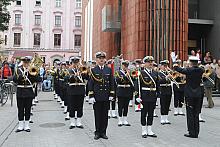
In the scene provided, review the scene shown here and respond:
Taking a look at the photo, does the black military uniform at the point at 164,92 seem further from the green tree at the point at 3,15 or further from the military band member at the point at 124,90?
the green tree at the point at 3,15

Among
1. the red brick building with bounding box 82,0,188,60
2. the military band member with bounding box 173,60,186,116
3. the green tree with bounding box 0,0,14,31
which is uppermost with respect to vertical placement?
the green tree with bounding box 0,0,14,31

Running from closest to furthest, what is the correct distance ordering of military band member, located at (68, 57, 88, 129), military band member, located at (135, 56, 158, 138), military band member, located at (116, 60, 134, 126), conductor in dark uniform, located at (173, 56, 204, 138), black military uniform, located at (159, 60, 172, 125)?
military band member, located at (135, 56, 158, 138)
conductor in dark uniform, located at (173, 56, 204, 138)
military band member, located at (68, 57, 88, 129)
military band member, located at (116, 60, 134, 126)
black military uniform, located at (159, 60, 172, 125)

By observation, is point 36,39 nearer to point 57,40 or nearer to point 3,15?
point 57,40

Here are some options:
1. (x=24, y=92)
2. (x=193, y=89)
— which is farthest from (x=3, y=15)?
(x=193, y=89)

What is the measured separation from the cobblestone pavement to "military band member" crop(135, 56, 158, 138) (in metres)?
0.36

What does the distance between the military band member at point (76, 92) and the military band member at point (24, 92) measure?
1196mm

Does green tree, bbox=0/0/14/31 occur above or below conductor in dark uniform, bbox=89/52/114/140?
above

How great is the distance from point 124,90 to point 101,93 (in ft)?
7.75

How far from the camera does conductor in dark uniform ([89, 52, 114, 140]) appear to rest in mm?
8172

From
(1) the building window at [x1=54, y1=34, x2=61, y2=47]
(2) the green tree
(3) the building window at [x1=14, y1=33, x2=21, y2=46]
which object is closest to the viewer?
(2) the green tree

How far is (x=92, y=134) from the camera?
343 inches

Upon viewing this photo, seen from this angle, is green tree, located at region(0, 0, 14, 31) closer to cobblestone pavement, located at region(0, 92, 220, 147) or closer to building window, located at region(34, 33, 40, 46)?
cobblestone pavement, located at region(0, 92, 220, 147)

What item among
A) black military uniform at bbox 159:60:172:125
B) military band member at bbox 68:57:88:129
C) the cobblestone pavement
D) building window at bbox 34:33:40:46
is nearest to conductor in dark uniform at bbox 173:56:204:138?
the cobblestone pavement

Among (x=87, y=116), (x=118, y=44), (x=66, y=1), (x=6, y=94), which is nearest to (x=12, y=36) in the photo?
(x=66, y=1)
